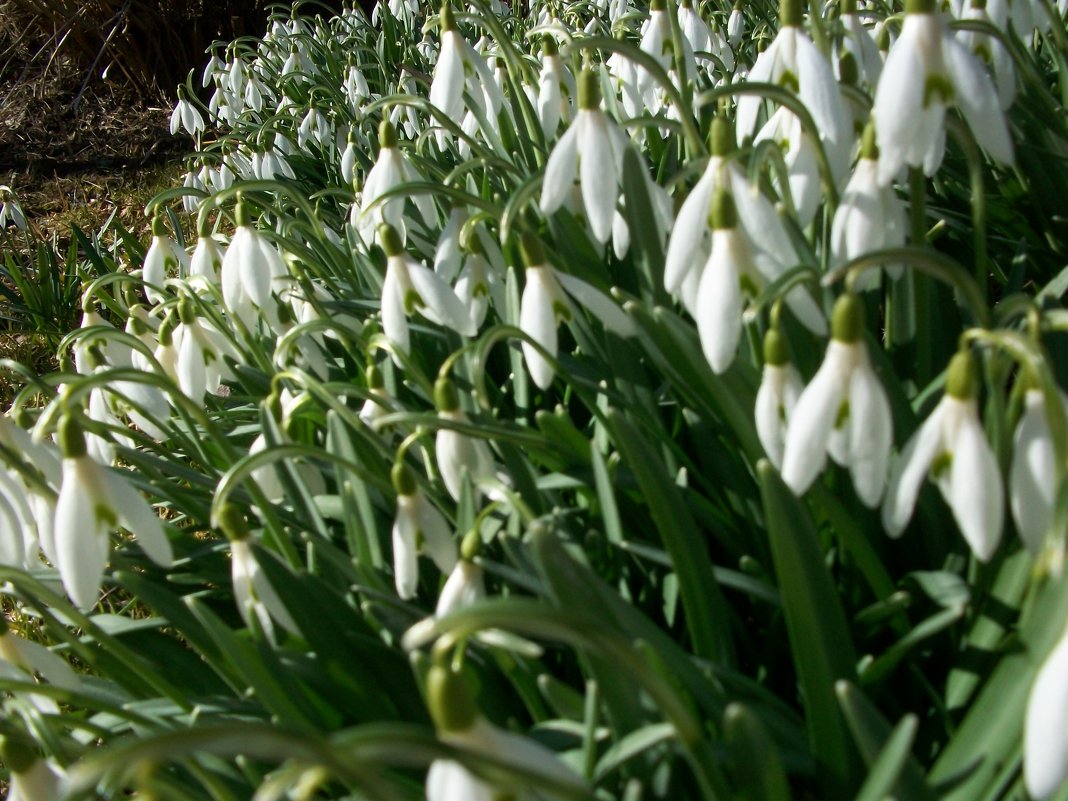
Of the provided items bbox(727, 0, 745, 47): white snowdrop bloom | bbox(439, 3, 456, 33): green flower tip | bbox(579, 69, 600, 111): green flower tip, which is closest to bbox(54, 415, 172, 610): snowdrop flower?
bbox(579, 69, 600, 111): green flower tip

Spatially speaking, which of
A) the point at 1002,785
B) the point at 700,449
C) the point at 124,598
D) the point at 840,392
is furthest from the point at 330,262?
the point at 1002,785

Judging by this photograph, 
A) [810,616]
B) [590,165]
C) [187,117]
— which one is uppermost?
[187,117]

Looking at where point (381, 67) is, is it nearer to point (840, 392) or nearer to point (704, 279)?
point (704, 279)

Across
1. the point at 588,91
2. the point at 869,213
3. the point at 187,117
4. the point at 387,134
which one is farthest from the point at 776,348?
the point at 187,117

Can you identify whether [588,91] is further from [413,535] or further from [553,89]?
[553,89]

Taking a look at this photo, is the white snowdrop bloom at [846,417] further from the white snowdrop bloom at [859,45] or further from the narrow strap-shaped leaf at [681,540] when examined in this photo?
the white snowdrop bloom at [859,45]

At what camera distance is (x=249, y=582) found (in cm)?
119

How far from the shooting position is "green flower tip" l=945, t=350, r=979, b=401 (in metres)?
0.87

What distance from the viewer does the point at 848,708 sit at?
87 cm

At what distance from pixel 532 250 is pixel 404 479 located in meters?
0.34

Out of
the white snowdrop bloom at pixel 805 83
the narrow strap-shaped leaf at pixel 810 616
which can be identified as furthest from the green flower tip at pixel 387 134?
the narrow strap-shaped leaf at pixel 810 616

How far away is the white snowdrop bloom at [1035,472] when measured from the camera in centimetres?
87

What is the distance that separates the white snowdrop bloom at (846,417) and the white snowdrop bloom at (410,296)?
0.58m

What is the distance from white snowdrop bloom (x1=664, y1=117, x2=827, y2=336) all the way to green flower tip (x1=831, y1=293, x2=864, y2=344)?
0.57 ft
